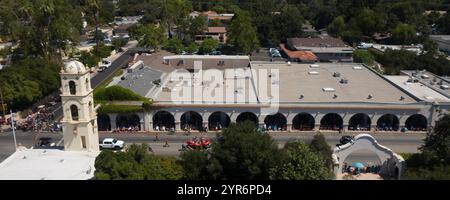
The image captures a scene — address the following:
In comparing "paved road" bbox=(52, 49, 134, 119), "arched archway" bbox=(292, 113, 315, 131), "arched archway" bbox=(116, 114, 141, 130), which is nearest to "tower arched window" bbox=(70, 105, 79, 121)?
"arched archway" bbox=(116, 114, 141, 130)

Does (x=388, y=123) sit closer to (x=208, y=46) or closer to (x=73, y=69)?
(x=73, y=69)

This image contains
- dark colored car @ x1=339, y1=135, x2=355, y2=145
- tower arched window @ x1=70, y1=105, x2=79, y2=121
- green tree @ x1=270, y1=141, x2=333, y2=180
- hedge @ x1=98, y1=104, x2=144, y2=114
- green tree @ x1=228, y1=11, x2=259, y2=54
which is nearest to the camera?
green tree @ x1=270, y1=141, x2=333, y2=180

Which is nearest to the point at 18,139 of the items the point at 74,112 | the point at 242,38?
the point at 74,112

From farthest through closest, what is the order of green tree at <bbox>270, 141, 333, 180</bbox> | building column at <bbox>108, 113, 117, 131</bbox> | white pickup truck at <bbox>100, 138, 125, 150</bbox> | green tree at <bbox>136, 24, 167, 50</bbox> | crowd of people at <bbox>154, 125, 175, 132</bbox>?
green tree at <bbox>136, 24, 167, 50</bbox>, crowd of people at <bbox>154, 125, 175, 132</bbox>, building column at <bbox>108, 113, 117, 131</bbox>, white pickup truck at <bbox>100, 138, 125, 150</bbox>, green tree at <bbox>270, 141, 333, 180</bbox>

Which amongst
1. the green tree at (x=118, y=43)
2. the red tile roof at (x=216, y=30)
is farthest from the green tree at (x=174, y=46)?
the red tile roof at (x=216, y=30)

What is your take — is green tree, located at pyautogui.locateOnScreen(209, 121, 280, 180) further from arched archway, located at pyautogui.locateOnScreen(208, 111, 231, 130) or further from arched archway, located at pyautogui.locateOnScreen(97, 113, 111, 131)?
arched archway, located at pyautogui.locateOnScreen(97, 113, 111, 131)

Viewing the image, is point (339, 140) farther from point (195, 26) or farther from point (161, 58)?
point (195, 26)
